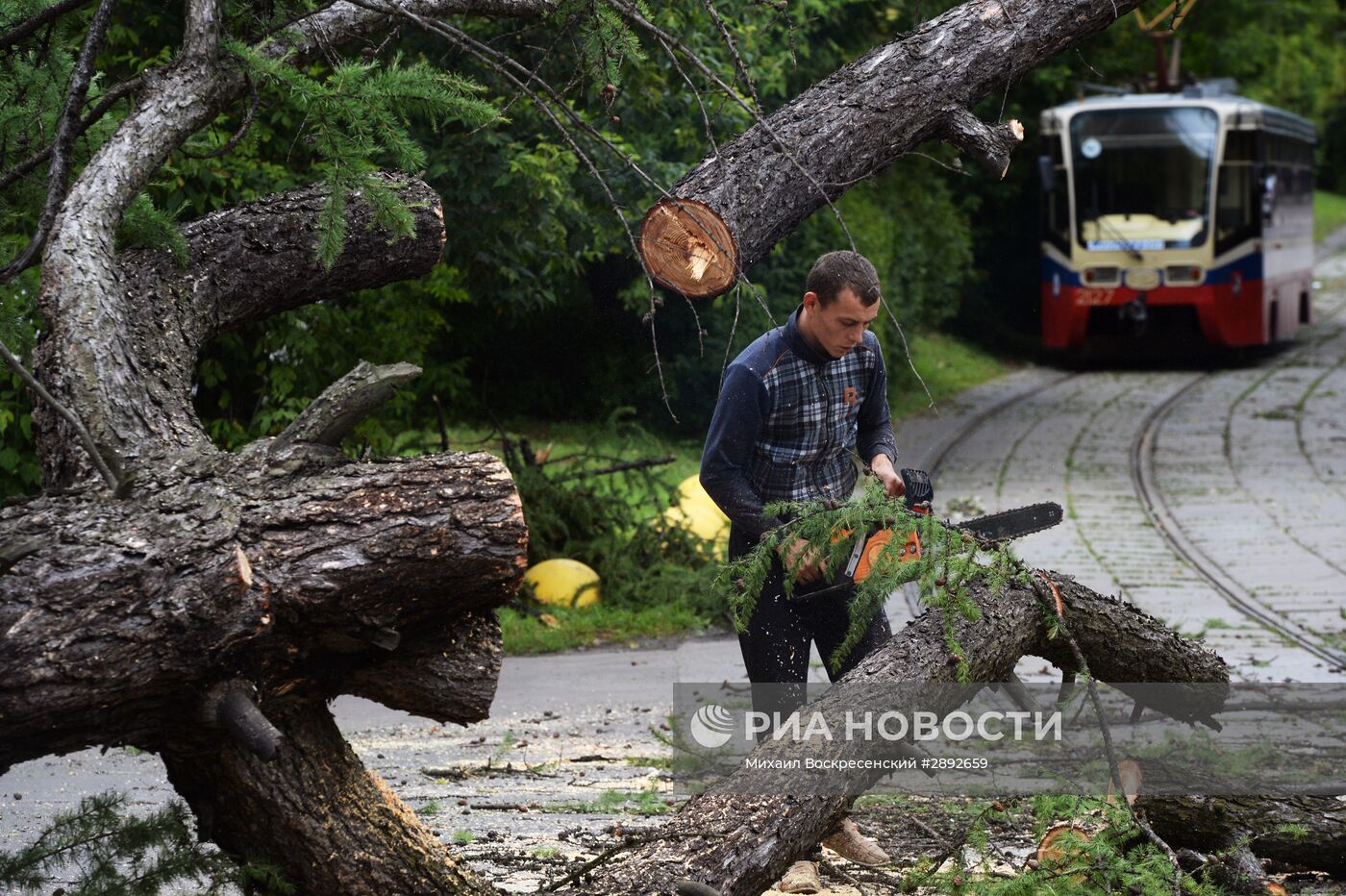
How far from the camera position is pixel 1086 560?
33.9 ft

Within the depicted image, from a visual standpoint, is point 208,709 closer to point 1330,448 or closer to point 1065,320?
point 1330,448

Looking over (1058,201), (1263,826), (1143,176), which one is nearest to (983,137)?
(1263,826)

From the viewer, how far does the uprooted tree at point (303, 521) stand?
3.11 metres

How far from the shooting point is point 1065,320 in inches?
794

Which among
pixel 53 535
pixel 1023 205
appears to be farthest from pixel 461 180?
pixel 1023 205

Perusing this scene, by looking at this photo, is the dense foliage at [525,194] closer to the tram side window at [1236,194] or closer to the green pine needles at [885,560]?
the green pine needles at [885,560]

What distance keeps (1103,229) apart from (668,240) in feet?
51.9

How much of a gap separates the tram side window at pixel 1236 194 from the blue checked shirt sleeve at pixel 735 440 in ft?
52.3

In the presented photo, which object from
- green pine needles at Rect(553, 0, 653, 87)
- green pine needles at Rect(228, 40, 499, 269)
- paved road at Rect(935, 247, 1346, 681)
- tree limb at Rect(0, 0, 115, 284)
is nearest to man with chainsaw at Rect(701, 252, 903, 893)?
green pine needles at Rect(553, 0, 653, 87)

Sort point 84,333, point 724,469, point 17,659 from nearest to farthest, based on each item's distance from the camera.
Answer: point 17,659
point 84,333
point 724,469

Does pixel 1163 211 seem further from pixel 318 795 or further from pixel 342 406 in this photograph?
pixel 318 795

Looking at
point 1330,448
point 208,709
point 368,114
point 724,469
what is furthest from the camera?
point 1330,448

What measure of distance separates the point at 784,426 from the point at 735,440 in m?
0.21

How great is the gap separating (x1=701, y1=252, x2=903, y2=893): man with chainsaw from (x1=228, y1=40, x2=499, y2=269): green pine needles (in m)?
1.22
